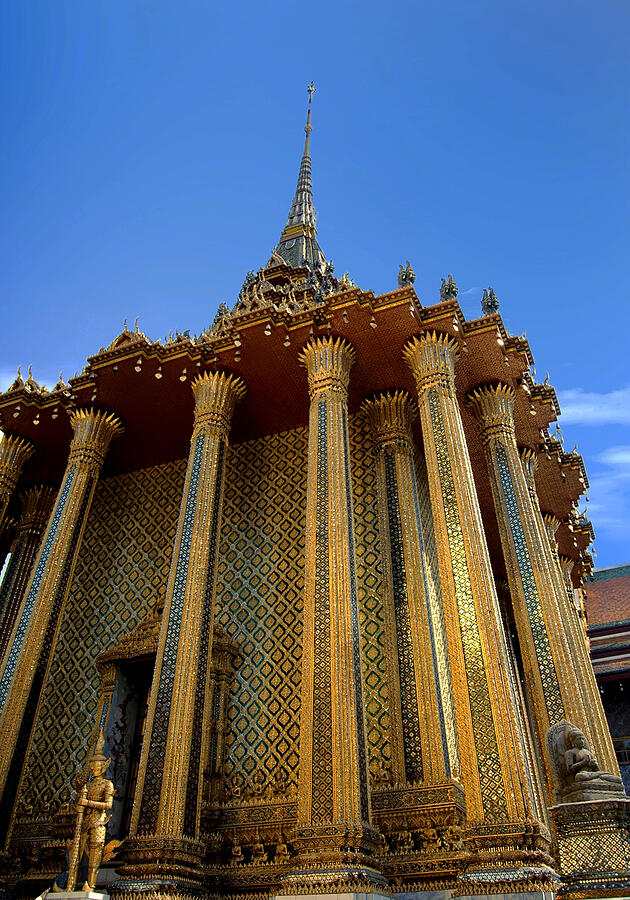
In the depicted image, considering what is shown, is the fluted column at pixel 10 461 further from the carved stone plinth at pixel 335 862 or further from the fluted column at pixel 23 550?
the carved stone plinth at pixel 335 862

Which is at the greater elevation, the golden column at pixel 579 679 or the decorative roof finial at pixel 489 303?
the decorative roof finial at pixel 489 303

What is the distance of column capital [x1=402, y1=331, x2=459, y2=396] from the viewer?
9.88 meters

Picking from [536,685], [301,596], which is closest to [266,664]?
[301,596]

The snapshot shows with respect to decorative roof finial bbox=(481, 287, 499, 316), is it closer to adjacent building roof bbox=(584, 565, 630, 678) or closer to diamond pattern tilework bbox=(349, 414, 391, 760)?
diamond pattern tilework bbox=(349, 414, 391, 760)

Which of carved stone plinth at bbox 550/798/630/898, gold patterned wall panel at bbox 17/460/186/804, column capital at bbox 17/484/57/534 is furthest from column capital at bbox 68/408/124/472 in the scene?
carved stone plinth at bbox 550/798/630/898

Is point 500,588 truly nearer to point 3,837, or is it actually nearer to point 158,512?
point 158,512

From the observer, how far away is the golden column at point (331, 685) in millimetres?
6645

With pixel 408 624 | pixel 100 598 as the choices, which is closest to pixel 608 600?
pixel 408 624

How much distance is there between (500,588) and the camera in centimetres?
1581

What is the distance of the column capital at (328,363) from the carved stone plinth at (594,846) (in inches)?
239

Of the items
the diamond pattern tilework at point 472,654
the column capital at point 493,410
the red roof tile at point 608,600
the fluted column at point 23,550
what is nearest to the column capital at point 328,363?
the diamond pattern tilework at point 472,654

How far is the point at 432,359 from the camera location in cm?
1012

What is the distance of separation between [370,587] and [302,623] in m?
1.18

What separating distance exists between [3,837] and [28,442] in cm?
664
